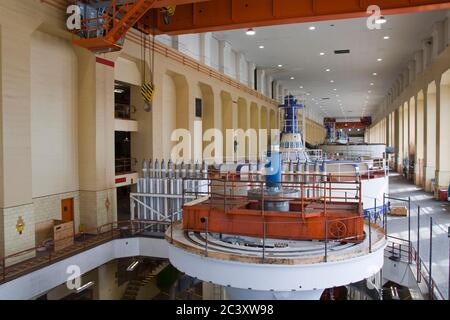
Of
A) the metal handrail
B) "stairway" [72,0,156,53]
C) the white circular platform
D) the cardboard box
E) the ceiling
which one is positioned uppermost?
the ceiling

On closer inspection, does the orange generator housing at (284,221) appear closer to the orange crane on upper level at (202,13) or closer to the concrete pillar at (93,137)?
the concrete pillar at (93,137)

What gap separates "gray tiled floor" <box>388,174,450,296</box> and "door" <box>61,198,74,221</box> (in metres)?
10.1

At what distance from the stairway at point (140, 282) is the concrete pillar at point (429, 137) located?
56.4ft

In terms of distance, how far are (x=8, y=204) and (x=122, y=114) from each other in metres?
7.97

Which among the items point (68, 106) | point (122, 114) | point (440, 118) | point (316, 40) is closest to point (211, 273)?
point (68, 106)

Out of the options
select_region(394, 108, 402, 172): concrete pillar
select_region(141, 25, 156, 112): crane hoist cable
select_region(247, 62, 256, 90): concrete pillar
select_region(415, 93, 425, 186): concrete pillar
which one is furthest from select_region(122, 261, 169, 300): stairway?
select_region(394, 108, 402, 172): concrete pillar

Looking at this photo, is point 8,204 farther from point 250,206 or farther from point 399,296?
point 399,296

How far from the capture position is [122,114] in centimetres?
1647

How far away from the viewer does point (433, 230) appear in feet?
41.0

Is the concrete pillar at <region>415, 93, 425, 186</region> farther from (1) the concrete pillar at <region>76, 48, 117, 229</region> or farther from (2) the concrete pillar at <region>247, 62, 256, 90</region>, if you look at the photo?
(1) the concrete pillar at <region>76, 48, 117, 229</region>

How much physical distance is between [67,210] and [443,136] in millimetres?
17858

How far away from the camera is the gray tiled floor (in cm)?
861

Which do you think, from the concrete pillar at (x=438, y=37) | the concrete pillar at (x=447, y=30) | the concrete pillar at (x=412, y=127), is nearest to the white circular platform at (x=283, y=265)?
the concrete pillar at (x=447, y=30)

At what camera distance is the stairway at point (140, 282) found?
1038 cm
